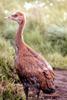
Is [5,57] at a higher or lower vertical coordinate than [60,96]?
higher

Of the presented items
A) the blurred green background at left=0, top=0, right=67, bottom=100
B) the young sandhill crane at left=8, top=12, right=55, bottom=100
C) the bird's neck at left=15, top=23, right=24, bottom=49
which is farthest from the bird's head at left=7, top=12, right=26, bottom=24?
the blurred green background at left=0, top=0, right=67, bottom=100

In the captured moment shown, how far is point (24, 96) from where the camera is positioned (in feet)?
32.7

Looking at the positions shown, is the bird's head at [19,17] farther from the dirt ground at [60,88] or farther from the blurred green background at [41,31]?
the dirt ground at [60,88]

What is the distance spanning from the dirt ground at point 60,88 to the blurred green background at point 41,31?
71cm

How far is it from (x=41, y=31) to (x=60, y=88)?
235 inches

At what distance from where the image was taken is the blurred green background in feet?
43.2


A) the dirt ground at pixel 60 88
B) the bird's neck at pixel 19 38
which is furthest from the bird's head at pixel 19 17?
the dirt ground at pixel 60 88

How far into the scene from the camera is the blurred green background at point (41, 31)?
13157 millimetres

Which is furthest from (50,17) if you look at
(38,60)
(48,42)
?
(38,60)

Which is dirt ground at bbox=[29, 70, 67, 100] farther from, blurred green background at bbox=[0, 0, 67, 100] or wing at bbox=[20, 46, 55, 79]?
wing at bbox=[20, 46, 55, 79]

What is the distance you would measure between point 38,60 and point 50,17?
Result: 9924mm

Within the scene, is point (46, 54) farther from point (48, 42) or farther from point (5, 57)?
point (5, 57)

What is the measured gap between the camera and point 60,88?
11.5 m

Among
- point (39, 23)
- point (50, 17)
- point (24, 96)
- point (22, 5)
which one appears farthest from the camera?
point (22, 5)
